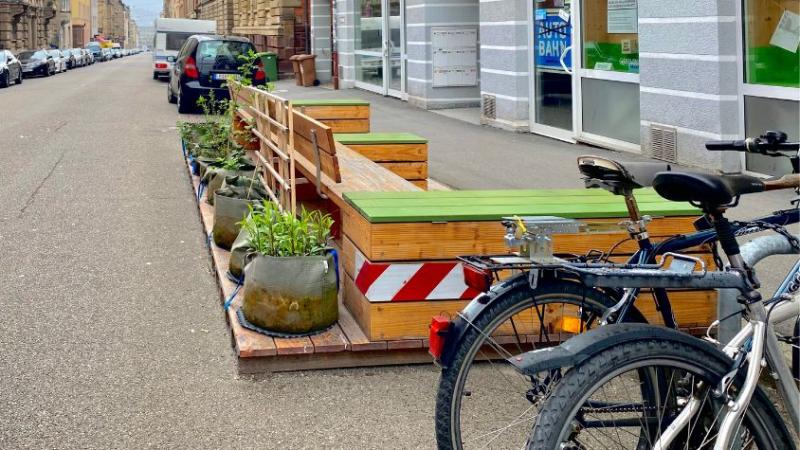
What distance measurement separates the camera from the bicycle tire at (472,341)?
3.45 metres

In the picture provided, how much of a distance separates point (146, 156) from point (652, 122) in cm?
730

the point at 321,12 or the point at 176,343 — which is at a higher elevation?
the point at 321,12

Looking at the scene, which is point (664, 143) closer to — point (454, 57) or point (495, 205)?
point (495, 205)

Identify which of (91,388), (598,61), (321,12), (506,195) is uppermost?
(321,12)

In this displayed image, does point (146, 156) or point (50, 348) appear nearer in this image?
point (50, 348)

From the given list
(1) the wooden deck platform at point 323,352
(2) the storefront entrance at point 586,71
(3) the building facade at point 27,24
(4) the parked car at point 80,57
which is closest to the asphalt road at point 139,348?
(1) the wooden deck platform at point 323,352

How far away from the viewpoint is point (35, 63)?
55.0 m

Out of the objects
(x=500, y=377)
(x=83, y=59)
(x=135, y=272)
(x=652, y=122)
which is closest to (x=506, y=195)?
(x=500, y=377)

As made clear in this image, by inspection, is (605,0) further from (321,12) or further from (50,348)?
(321,12)

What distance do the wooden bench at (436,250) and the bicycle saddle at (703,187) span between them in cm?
238

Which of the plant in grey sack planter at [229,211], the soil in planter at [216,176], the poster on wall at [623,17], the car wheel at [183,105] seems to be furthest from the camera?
the car wheel at [183,105]

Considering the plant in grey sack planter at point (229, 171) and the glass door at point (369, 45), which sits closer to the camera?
the plant in grey sack planter at point (229, 171)

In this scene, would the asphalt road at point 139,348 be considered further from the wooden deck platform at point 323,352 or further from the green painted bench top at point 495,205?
the green painted bench top at point 495,205

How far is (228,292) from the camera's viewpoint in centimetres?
694
